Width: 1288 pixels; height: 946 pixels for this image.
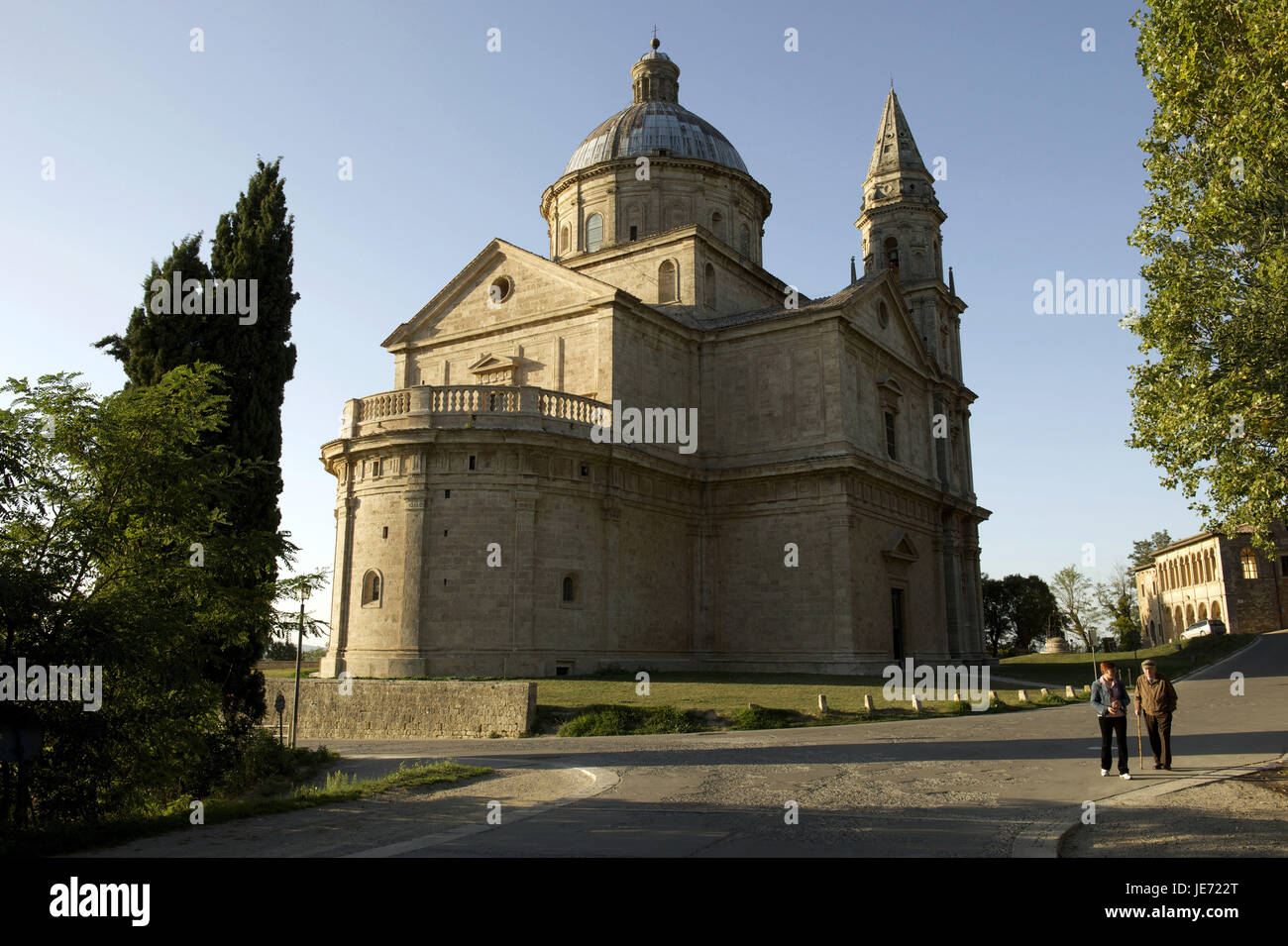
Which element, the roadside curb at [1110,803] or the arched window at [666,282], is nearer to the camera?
the roadside curb at [1110,803]

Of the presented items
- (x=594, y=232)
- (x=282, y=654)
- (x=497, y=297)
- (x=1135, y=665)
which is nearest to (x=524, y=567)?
(x=497, y=297)

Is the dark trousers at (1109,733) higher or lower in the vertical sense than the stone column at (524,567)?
lower

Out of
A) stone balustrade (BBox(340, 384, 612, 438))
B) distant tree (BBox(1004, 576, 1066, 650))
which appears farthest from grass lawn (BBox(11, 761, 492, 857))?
distant tree (BBox(1004, 576, 1066, 650))

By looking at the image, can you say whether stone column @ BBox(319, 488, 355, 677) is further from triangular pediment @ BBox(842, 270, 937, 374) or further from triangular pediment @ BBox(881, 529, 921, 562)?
triangular pediment @ BBox(881, 529, 921, 562)

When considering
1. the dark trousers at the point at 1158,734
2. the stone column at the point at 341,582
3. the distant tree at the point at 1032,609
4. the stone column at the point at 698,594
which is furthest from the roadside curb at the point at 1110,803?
the distant tree at the point at 1032,609

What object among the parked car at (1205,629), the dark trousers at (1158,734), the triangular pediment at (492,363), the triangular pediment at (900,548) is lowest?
the dark trousers at (1158,734)

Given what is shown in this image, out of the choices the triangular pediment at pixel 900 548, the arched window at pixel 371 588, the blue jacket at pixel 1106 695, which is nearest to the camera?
the blue jacket at pixel 1106 695

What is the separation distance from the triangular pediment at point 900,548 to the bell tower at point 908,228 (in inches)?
474

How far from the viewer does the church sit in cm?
2588

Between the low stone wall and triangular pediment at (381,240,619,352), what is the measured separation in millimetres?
14524

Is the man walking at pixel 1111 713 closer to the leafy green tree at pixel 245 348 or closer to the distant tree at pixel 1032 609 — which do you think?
the leafy green tree at pixel 245 348

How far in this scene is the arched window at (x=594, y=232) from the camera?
3884 centimetres

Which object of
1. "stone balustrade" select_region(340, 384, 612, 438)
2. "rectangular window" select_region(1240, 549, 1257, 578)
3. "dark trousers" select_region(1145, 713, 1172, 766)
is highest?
"stone balustrade" select_region(340, 384, 612, 438)

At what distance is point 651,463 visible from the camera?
29.3m
